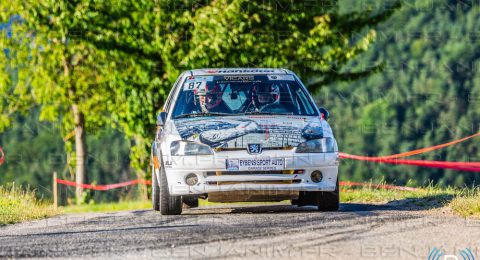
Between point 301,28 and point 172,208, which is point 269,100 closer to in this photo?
point 172,208

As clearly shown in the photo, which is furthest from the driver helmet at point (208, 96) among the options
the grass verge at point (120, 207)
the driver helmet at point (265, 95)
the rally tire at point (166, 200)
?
the grass verge at point (120, 207)

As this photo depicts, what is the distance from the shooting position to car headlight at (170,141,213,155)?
10852 millimetres

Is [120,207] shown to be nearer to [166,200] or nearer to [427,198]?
[427,198]

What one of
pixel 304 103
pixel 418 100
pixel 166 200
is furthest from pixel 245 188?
pixel 418 100

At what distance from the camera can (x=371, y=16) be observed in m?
27.8

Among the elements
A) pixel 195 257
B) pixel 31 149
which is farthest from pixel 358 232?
pixel 31 149

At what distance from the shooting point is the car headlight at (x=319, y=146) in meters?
10.9

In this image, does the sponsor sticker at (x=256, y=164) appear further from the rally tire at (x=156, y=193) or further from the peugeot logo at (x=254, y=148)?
the rally tire at (x=156, y=193)

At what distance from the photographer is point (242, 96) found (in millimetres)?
12117

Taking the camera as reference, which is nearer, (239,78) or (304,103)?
(304,103)

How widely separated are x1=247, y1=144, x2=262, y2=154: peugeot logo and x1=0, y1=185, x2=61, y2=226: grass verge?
334cm

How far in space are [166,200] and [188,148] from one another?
0.80m

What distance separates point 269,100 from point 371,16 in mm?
16221

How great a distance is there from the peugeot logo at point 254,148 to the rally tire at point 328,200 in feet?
3.79
